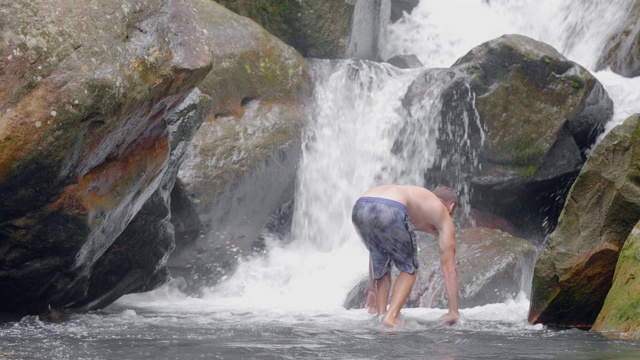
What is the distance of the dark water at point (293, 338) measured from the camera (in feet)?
16.7

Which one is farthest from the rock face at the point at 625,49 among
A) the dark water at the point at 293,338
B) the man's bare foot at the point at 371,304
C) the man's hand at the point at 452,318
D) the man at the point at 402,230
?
the man's hand at the point at 452,318

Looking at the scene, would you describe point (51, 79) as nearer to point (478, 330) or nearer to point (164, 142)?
point (164, 142)

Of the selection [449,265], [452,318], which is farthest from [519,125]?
[452,318]

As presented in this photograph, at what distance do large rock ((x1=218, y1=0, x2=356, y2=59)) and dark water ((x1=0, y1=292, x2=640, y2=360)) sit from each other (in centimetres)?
641

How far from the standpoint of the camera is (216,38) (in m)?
11.9

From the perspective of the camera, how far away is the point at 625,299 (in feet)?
19.7

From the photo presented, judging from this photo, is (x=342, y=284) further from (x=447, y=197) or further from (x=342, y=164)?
(x=447, y=197)

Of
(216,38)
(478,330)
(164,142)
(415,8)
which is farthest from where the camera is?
(415,8)

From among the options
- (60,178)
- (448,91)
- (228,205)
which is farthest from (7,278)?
(448,91)

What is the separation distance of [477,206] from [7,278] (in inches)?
278

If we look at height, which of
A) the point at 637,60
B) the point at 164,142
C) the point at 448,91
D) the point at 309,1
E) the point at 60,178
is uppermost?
the point at 309,1

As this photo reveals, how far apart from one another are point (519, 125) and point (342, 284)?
3.34m

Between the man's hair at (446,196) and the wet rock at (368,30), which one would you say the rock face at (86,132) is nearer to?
the man's hair at (446,196)

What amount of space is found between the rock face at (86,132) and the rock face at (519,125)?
15.2 feet
